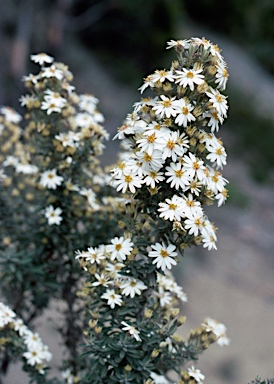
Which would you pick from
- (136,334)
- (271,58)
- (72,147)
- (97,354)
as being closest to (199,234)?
(136,334)

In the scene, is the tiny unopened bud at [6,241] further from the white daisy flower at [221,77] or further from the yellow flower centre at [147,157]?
the white daisy flower at [221,77]

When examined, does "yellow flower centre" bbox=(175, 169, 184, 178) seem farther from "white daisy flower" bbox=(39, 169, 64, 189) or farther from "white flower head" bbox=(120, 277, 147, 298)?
"white daisy flower" bbox=(39, 169, 64, 189)

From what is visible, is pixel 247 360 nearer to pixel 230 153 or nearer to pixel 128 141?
pixel 128 141

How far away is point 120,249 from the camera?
2.16 metres

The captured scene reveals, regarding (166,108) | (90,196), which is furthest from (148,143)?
(90,196)

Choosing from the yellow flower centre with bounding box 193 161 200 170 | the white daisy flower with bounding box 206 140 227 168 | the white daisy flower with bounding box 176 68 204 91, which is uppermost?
the white daisy flower with bounding box 176 68 204 91

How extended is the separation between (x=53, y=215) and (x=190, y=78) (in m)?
1.06

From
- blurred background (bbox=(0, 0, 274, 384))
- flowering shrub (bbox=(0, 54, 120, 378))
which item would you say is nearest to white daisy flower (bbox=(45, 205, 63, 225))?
flowering shrub (bbox=(0, 54, 120, 378))

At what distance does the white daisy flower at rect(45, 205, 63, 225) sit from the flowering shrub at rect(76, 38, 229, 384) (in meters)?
0.48

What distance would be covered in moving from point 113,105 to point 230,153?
2.07m

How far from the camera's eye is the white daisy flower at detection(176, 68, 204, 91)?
2.03 metres

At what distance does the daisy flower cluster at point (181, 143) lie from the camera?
6.61 feet

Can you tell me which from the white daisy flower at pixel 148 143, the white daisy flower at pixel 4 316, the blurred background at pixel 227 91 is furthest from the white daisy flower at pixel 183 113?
the blurred background at pixel 227 91

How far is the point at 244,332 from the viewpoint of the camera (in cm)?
576
